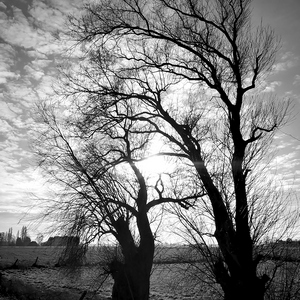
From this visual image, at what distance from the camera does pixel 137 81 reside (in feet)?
29.9

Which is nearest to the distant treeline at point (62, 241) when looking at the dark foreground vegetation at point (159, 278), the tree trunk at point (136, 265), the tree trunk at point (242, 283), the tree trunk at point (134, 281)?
the dark foreground vegetation at point (159, 278)

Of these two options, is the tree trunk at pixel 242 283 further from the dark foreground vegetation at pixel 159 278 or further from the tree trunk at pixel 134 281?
the tree trunk at pixel 134 281

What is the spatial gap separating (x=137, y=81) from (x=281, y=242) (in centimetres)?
610

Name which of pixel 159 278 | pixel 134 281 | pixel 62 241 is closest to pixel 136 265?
pixel 134 281

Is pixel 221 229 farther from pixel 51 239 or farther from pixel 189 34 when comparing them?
pixel 51 239

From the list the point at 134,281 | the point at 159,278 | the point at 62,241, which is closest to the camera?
the point at 62,241

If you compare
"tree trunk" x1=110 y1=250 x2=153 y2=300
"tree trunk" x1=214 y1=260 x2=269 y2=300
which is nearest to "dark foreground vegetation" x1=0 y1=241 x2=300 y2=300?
"tree trunk" x1=214 y1=260 x2=269 y2=300

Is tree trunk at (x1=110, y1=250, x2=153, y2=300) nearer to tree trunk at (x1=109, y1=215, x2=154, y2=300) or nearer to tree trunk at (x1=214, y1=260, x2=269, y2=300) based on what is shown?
tree trunk at (x1=109, y1=215, x2=154, y2=300)

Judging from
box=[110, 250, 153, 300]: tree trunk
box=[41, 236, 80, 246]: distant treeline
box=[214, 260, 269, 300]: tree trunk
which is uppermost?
box=[41, 236, 80, 246]: distant treeline

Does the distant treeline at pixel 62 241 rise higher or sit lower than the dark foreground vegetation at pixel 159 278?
higher

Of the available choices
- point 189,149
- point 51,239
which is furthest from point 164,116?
point 51,239

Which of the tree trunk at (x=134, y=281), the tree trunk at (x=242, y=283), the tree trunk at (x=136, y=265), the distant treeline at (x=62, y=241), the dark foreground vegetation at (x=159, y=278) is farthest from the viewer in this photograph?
the tree trunk at (x=136, y=265)

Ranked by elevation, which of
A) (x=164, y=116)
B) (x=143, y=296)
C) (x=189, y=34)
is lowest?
(x=143, y=296)

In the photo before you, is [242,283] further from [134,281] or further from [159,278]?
[159,278]
